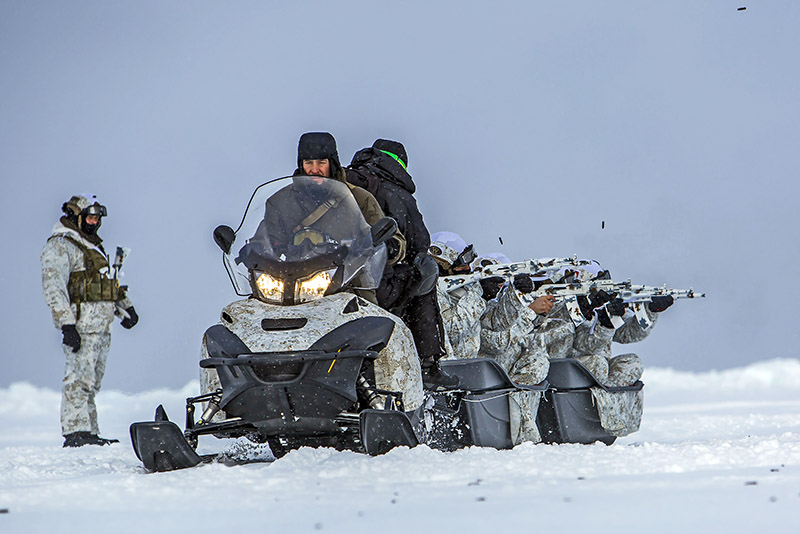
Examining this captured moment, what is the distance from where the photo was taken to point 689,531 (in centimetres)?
274

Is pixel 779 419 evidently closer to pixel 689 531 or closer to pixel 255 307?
pixel 255 307

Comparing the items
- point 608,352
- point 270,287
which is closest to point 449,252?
point 608,352

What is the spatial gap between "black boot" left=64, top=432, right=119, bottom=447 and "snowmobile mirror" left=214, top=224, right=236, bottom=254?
4.43m

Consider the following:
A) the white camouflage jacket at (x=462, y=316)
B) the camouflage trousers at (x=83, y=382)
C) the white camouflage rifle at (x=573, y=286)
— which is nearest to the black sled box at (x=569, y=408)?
the white camouflage jacket at (x=462, y=316)

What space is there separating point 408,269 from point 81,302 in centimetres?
499

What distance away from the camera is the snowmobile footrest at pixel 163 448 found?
16.2 ft

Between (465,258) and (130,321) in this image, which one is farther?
(130,321)

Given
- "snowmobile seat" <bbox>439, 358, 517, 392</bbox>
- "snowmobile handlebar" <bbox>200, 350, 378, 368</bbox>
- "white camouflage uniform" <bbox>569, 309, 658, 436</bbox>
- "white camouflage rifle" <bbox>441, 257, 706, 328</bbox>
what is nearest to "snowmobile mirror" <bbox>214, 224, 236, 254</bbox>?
"snowmobile handlebar" <bbox>200, 350, 378, 368</bbox>

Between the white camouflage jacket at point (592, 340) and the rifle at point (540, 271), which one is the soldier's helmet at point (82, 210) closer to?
the rifle at point (540, 271)

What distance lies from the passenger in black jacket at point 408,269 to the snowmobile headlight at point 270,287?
2.48 feet

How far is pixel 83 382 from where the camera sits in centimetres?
980

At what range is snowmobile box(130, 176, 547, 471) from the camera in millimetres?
4875

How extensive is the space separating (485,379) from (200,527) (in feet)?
13.3

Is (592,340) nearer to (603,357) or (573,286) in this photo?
(603,357)
